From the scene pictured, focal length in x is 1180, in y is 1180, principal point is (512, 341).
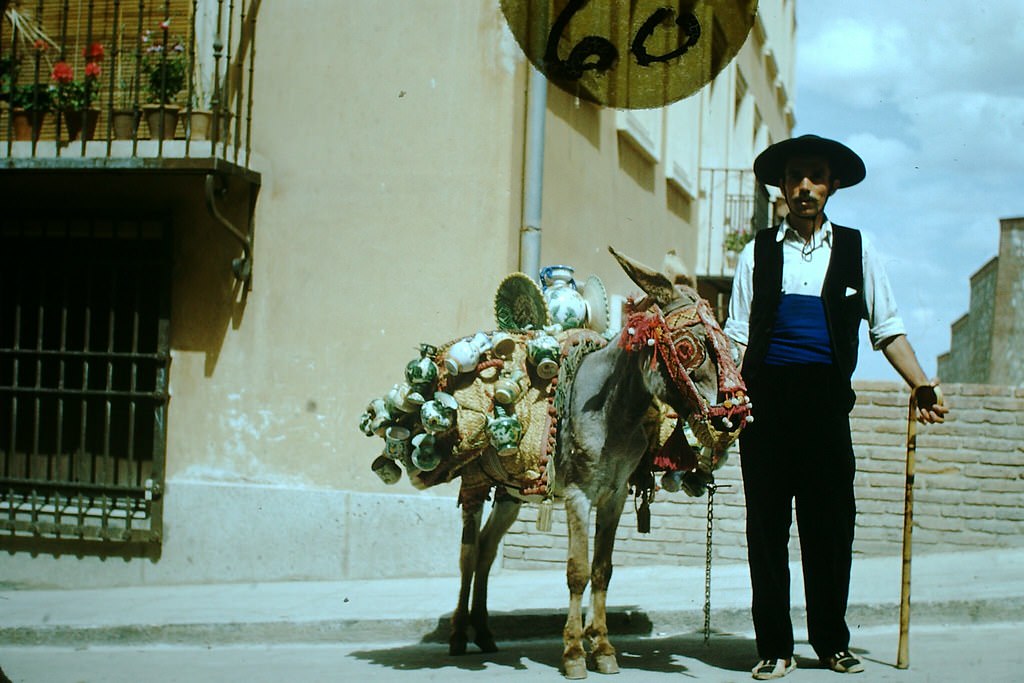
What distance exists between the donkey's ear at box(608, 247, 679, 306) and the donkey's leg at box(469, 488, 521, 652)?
158 centimetres

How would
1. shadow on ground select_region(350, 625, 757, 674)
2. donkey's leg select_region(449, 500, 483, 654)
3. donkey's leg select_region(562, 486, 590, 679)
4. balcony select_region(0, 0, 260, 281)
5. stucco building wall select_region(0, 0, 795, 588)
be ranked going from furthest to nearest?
balcony select_region(0, 0, 260, 281) → stucco building wall select_region(0, 0, 795, 588) → donkey's leg select_region(449, 500, 483, 654) → shadow on ground select_region(350, 625, 757, 674) → donkey's leg select_region(562, 486, 590, 679)

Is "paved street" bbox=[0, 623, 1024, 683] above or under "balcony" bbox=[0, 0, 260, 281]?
under

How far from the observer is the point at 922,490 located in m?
8.38

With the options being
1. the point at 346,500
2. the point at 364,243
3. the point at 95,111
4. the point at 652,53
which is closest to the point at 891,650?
the point at 652,53

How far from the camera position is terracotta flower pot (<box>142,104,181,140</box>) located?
8.72 m

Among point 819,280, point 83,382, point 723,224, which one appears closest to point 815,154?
point 819,280

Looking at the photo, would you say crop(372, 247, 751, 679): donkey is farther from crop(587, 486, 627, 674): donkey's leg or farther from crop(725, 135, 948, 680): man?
crop(725, 135, 948, 680): man

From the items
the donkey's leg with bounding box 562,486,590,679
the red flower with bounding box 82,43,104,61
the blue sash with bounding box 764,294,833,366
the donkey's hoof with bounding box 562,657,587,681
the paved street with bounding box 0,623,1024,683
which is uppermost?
the red flower with bounding box 82,43,104,61

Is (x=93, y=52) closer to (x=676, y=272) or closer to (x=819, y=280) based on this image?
(x=676, y=272)

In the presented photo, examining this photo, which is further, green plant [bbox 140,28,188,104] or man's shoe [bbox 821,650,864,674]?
green plant [bbox 140,28,188,104]

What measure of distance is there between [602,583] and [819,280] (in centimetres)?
173

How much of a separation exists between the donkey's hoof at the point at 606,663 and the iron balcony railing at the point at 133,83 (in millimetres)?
4760

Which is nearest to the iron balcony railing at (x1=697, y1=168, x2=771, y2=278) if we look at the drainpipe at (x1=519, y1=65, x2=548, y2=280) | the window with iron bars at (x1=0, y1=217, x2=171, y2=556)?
the drainpipe at (x1=519, y1=65, x2=548, y2=280)

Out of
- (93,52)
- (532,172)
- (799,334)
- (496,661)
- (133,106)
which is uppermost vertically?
(93,52)
